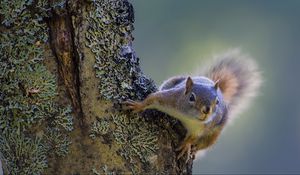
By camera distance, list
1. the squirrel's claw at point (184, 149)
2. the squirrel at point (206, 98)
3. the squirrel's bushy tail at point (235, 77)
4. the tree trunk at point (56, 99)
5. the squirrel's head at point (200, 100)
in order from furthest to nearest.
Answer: the squirrel's bushy tail at point (235, 77) → the squirrel's head at point (200, 100) → the squirrel at point (206, 98) → the squirrel's claw at point (184, 149) → the tree trunk at point (56, 99)

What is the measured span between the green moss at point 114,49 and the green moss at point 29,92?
0.13 m

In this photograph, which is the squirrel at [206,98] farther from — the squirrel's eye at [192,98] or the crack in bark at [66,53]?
the crack in bark at [66,53]

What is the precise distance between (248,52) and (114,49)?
534 centimetres

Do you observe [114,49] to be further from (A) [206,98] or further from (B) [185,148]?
(A) [206,98]

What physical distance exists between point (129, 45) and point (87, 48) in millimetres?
162

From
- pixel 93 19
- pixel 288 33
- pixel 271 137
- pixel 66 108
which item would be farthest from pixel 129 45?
pixel 288 33

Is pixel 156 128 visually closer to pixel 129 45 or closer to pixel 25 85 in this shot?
pixel 129 45

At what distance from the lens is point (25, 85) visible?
6.66 feet

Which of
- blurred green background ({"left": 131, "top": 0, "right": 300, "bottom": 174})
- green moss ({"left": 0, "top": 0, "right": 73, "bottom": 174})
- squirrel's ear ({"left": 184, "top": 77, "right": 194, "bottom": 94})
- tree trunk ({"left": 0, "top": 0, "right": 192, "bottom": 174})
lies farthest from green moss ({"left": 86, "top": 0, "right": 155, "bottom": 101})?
blurred green background ({"left": 131, "top": 0, "right": 300, "bottom": 174})

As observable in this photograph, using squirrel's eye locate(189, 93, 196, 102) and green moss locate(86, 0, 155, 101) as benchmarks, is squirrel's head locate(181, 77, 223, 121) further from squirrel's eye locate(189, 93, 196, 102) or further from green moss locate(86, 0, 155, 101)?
green moss locate(86, 0, 155, 101)

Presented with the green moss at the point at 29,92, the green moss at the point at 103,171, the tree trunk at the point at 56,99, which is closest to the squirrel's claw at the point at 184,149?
the tree trunk at the point at 56,99

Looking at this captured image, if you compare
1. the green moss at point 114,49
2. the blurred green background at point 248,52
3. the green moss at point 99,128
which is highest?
the blurred green background at point 248,52

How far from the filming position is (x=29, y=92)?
6.68 ft

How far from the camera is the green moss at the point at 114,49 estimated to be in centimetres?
208
